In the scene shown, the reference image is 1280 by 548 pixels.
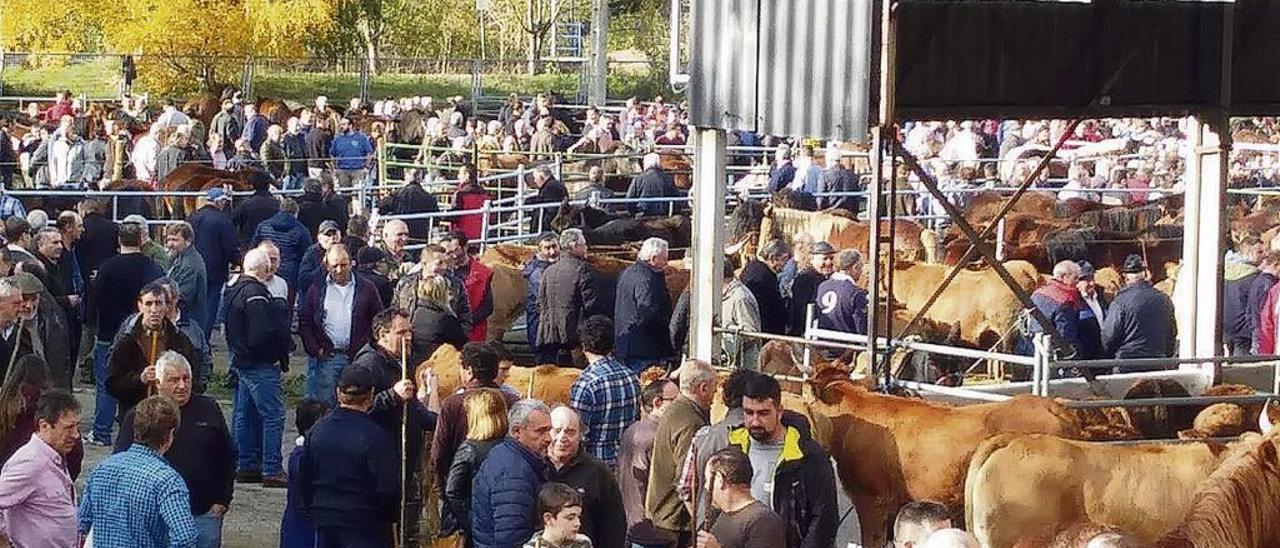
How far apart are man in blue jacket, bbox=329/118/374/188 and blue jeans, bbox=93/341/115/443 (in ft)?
42.9

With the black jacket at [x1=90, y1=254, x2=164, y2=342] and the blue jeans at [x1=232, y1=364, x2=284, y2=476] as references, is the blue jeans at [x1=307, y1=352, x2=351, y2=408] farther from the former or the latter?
the black jacket at [x1=90, y1=254, x2=164, y2=342]

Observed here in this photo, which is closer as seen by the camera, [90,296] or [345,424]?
[345,424]

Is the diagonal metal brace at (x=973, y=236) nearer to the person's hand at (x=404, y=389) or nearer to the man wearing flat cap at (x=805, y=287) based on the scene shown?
the man wearing flat cap at (x=805, y=287)

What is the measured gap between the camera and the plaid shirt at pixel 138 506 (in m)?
8.11

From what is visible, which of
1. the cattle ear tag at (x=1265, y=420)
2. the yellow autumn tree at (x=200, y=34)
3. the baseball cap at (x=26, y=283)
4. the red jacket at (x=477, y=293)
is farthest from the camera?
the yellow autumn tree at (x=200, y=34)

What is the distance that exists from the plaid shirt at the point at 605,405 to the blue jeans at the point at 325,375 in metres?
3.43

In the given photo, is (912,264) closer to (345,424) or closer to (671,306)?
(671,306)

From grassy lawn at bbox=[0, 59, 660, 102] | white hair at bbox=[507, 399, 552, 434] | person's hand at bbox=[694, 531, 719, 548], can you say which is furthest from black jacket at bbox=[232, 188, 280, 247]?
grassy lawn at bbox=[0, 59, 660, 102]

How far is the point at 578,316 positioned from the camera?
1497cm

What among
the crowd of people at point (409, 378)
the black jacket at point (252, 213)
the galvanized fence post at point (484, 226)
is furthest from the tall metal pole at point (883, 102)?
the black jacket at point (252, 213)

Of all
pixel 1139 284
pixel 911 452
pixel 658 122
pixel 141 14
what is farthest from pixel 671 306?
pixel 141 14

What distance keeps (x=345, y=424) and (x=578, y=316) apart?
5.84 metres

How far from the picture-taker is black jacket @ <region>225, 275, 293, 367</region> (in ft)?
42.3

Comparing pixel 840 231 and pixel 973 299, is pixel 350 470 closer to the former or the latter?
pixel 973 299
